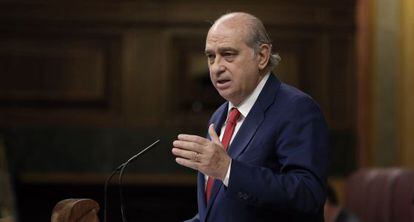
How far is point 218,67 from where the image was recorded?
2.15 m

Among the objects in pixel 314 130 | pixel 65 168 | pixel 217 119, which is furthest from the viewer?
pixel 65 168

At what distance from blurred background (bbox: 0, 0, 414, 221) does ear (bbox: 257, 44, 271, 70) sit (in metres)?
2.76

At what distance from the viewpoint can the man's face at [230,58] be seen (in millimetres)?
2146

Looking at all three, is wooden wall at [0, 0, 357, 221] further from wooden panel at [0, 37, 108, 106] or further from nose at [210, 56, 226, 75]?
nose at [210, 56, 226, 75]

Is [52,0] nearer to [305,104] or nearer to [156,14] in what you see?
[156,14]

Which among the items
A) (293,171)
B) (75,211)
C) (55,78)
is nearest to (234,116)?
(293,171)

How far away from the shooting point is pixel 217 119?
7.81ft

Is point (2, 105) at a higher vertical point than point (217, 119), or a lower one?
lower

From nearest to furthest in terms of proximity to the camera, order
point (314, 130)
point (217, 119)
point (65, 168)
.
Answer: point (314, 130)
point (217, 119)
point (65, 168)

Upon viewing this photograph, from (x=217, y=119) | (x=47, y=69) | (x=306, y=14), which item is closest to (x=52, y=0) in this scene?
(x=47, y=69)

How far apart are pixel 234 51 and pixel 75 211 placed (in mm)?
597

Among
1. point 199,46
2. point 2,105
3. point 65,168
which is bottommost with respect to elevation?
point 65,168

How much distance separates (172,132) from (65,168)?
2.14 ft

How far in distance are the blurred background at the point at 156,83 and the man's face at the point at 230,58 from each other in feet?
9.16
